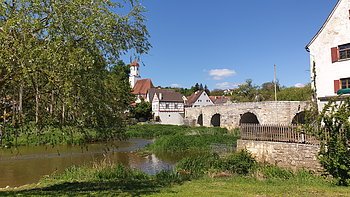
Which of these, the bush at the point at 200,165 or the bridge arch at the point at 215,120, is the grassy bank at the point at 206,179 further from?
the bridge arch at the point at 215,120

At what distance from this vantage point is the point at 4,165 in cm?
1822

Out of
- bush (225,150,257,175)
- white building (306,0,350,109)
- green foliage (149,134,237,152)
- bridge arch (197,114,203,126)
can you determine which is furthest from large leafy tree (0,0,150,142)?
bridge arch (197,114,203,126)

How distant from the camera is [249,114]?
3888cm

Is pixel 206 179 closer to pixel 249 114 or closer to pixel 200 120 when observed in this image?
pixel 249 114

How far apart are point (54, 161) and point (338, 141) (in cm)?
1622

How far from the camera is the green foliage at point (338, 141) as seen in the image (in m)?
8.68

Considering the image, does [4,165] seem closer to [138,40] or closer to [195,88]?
[138,40]

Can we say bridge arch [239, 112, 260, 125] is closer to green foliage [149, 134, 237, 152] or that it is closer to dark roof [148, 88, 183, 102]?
green foliage [149, 134, 237, 152]

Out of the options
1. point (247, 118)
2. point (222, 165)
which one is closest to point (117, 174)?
point (222, 165)

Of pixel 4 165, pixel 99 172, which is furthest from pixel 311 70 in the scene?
pixel 4 165

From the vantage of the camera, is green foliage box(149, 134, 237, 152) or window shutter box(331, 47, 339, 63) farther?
green foliage box(149, 134, 237, 152)

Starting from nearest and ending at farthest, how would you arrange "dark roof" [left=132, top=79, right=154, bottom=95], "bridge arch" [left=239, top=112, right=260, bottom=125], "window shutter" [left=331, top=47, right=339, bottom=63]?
"window shutter" [left=331, top=47, right=339, bottom=63]
"bridge arch" [left=239, top=112, right=260, bottom=125]
"dark roof" [left=132, top=79, right=154, bottom=95]

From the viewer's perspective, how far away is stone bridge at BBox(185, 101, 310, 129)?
30641mm

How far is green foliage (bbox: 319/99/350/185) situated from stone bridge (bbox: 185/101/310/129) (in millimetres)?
13128
